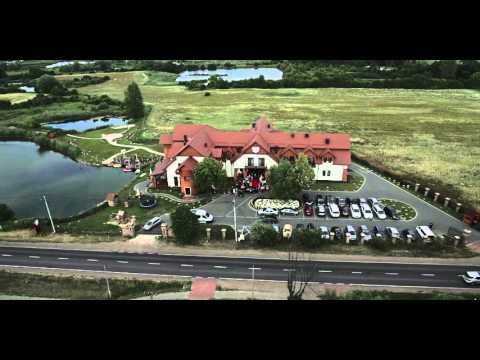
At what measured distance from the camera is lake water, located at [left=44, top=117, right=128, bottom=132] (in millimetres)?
82938

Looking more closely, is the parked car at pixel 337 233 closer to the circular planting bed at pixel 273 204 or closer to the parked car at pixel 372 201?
the circular planting bed at pixel 273 204

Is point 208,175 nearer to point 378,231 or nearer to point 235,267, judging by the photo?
point 235,267

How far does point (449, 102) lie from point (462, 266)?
75.1 m

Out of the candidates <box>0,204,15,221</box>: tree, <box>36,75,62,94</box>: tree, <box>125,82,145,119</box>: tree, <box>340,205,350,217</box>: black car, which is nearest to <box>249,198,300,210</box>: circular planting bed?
<box>340,205,350,217</box>: black car

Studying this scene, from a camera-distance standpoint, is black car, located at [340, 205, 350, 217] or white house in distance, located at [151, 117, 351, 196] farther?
white house in distance, located at [151, 117, 351, 196]

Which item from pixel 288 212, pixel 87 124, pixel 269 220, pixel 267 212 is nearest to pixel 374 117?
pixel 288 212

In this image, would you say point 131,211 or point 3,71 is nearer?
point 131,211

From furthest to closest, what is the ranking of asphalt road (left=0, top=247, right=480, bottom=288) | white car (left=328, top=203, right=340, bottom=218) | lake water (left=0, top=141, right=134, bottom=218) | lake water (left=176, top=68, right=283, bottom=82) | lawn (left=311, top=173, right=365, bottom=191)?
lake water (left=176, top=68, right=283, bottom=82), lawn (left=311, top=173, right=365, bottom=191), lake water (left=0, top=141, right=134, bottom=218), white car (left=328, top=203, right=340, bottom=218), asphalt road (left=0, top=247, right=480, bottom=288)

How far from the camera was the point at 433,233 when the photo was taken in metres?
40.2

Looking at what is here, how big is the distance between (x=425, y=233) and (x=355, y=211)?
7913mm

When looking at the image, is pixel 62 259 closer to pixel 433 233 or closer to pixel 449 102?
pixel 433 233

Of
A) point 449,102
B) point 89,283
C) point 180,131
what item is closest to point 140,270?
point 89,283

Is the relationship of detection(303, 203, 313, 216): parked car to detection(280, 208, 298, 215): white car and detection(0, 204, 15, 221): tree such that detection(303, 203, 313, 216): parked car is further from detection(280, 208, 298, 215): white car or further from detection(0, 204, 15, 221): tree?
detection(0, 204, 15, 221): tree

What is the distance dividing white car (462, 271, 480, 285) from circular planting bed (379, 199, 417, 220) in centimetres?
1045
